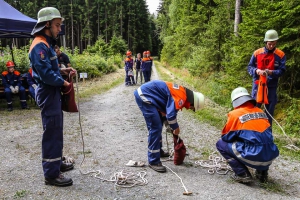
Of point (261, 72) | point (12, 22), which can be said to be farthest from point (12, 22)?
point (261, 72)

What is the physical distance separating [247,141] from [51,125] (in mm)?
2745

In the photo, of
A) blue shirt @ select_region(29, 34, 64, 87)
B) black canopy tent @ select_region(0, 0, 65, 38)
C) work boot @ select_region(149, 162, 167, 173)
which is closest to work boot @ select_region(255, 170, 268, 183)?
work boot @ select_region(149, 162, 167, 173)

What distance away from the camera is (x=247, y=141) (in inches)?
145

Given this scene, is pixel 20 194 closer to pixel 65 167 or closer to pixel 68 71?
pixel 65 167

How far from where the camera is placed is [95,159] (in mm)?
4809

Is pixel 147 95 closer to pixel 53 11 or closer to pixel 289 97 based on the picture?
pixel 53 11

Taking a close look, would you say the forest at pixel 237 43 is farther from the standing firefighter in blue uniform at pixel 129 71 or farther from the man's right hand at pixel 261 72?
the standing firefighter in blue uniform at pixel 129 71

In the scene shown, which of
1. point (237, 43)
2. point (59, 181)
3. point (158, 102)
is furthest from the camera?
point (237, 43)

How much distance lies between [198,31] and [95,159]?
57.7ft

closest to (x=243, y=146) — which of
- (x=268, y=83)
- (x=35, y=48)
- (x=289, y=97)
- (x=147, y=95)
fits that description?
(x=147, y=95)

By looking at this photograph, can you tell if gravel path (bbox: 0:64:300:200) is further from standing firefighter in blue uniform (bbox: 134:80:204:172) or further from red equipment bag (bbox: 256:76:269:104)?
red equipment bag (bbox: 256:76:269:104)

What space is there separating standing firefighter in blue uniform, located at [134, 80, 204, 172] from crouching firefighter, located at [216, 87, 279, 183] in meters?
0.59

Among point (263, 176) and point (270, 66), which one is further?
point (270, 66)

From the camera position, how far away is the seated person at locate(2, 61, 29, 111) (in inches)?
357
